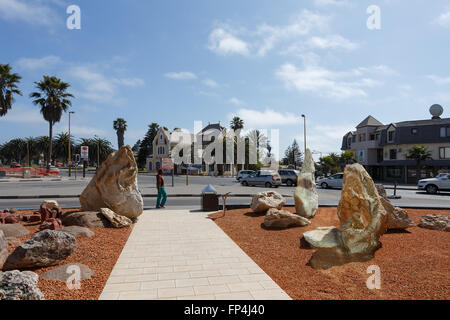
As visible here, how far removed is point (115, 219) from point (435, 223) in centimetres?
941

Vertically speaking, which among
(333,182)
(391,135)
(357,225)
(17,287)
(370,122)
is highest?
(370,122)

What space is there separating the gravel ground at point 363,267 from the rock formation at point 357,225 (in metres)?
0.24

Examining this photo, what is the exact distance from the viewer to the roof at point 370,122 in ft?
147

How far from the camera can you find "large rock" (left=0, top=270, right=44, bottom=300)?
329 centimetres

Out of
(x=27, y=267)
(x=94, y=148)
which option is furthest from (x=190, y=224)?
(x=94, y=148)

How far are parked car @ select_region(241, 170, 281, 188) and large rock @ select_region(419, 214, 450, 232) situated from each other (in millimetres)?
19029

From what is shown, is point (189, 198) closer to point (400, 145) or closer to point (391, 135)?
point (400, 145)

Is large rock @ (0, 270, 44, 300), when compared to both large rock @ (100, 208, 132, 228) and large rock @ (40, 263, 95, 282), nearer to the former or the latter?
large rock @ (40, 263, 95, 282)

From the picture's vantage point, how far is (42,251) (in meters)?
4.99

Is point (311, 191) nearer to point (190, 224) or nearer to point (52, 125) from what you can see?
point (190, 224)

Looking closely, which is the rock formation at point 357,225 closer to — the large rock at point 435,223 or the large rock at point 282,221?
the large rock at point 282,221

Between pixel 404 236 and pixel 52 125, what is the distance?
47019mm

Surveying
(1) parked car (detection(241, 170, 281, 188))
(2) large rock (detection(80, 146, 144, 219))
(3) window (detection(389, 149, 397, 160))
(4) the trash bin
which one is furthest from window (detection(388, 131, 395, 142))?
(2) large rock (detection(80, 146, 144, 219))

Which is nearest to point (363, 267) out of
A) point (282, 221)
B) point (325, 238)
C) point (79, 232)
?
point (325, 238)
